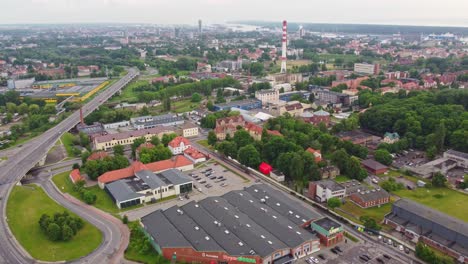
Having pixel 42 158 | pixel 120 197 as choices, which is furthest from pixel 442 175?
pixel 42 158

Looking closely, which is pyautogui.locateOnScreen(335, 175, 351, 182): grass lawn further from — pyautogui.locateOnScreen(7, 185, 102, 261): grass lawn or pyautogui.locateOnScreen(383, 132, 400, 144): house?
pyautogui.locateOnScreen(7, 185, 102, 261): grass lawn

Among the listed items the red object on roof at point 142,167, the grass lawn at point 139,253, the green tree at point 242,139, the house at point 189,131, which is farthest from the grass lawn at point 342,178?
the house at point 189,131

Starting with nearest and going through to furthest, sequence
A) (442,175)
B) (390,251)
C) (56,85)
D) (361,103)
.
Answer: (390,251) → (442,175) → (361,103) → (56,85)

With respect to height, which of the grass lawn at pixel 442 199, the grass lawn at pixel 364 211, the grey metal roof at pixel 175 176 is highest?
the grey metal roof at pixel 175 176

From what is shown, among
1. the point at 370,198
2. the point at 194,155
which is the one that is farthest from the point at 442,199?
the point at 194,155

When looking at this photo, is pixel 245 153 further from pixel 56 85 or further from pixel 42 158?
pixel 56 85

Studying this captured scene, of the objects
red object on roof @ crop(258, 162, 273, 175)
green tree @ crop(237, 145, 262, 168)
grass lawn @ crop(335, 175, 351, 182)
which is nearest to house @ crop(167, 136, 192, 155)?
green tree @ crop(237, 145, 262, 168)

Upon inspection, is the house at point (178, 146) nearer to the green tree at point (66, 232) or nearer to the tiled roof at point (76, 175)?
the tiled roof at point (76, 175)
